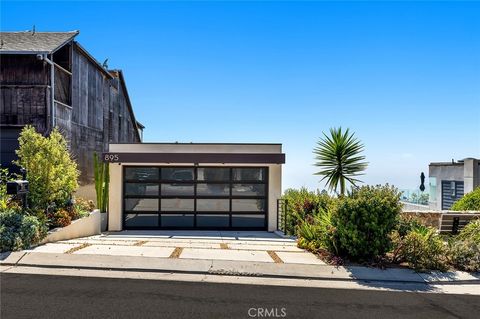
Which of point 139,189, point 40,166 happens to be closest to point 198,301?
point 40,166

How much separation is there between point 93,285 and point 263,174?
9.85m

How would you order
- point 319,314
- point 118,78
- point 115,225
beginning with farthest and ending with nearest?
point 118,78
point 115,225
point 319,314

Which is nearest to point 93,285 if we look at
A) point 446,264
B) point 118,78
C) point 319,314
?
point 319,314

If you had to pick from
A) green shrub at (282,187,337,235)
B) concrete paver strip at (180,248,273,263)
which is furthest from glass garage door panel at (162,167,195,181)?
concrete paver strip at (180,248,273,263)

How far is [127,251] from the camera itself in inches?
305

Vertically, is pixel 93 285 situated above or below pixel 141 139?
below

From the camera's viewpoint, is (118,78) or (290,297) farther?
(118,78)

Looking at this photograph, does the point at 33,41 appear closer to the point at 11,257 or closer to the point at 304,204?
the point at 11,257

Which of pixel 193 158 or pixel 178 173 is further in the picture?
pixel 178 173

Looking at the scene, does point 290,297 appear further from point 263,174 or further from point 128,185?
point 128,185

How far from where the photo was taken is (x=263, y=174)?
14719 millimetres

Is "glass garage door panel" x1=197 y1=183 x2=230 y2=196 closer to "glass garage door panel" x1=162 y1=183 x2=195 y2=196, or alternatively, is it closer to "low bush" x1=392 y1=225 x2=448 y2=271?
"glass garage door panel" x1=162 y1=183 x2=195 y2=196

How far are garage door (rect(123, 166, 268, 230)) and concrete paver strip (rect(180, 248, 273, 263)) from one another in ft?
20.8

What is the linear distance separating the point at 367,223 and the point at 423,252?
4.19 ft
